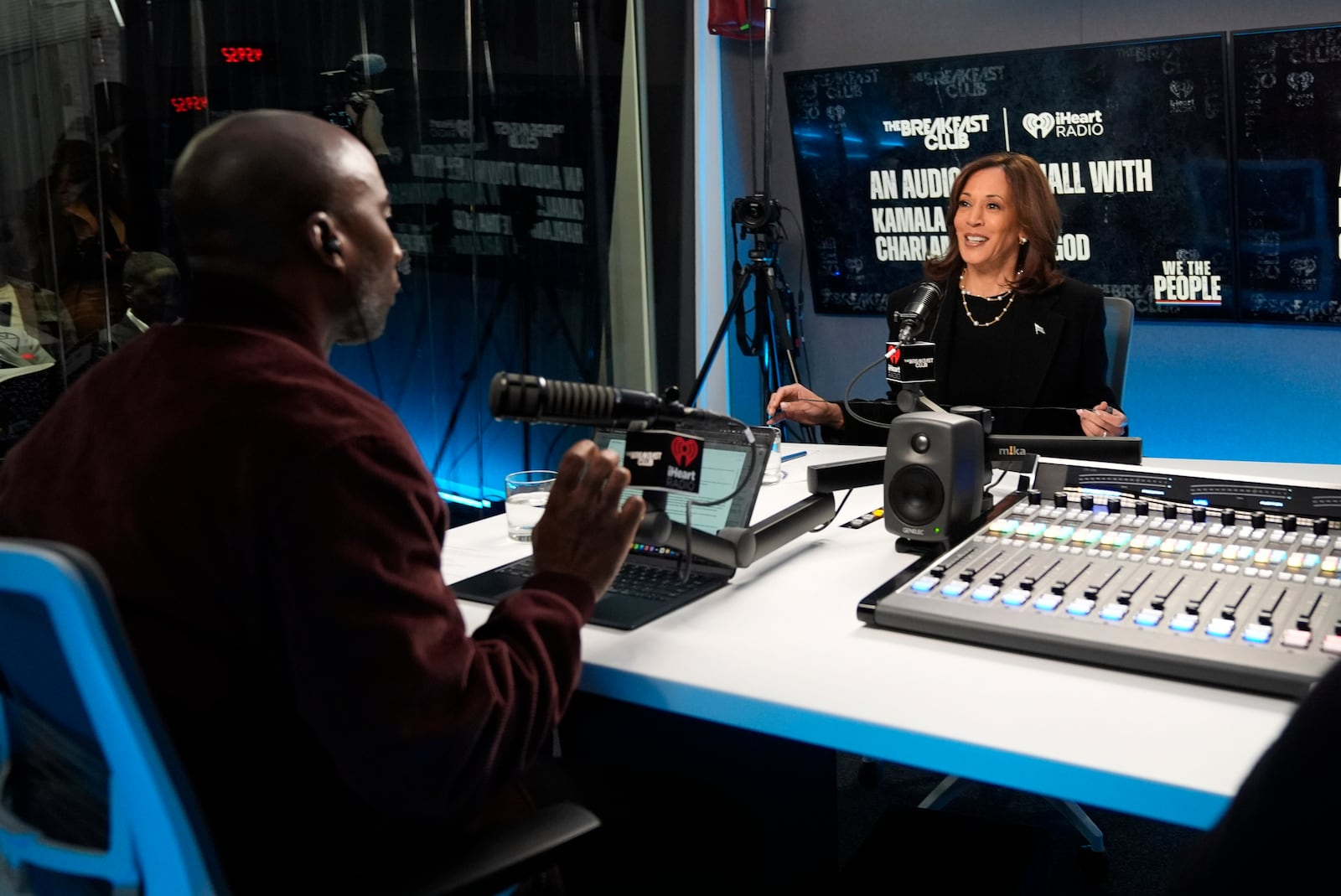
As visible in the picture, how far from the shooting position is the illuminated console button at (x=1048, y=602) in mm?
1230

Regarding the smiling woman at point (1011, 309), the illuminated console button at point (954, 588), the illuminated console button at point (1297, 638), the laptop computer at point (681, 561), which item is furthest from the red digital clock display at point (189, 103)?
the illuminated console button at point (1297, 638)

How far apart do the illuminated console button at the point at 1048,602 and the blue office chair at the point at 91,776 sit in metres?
0.53

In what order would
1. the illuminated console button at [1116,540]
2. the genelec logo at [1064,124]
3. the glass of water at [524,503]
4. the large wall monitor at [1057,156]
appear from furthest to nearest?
the genelec logo at [1064,124]
the large wall monitor at [1057,156]
the glass of water at [524,503]
the illuminated console button at [1116,540]

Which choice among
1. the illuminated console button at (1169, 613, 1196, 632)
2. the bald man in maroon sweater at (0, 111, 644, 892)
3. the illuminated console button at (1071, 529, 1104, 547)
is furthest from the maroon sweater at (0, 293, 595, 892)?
the illuminated console button at (1071, 529, 1104, 547)

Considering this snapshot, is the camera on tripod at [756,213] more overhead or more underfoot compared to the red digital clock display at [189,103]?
more underfoot

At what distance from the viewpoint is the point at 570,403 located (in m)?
1.17

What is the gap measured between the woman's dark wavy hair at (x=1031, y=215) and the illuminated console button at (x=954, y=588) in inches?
80.1

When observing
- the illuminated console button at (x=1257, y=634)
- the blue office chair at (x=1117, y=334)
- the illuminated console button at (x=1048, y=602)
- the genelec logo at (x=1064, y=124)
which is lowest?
the illuminated console button at (x=1257, y=634)

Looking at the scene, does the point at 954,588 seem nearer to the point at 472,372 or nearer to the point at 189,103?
the point at 189,103

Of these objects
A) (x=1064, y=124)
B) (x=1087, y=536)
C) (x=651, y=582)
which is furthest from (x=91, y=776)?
(x=1064, y=124)

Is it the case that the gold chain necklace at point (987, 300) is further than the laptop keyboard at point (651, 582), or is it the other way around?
the gold chain necklace at point (987, 300)

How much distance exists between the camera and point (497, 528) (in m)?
1.96

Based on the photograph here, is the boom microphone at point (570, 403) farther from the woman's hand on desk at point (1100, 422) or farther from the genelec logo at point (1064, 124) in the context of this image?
the genelec logo at point (1064, 124)

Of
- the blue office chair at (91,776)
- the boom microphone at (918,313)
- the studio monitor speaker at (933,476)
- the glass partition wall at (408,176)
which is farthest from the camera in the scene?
the glass partition wall at (408,176)
